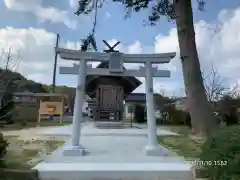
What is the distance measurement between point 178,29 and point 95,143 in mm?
4230

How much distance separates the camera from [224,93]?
22.9 meters

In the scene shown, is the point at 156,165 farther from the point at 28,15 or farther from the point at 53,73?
the point at 53,73

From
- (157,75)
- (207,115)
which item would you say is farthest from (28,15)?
(207,115)

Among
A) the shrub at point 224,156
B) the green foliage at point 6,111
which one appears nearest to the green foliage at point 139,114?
the green foliage at point 6,111

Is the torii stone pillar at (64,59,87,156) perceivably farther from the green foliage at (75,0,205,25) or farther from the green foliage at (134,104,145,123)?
the green foliage at (134,104,145,123)

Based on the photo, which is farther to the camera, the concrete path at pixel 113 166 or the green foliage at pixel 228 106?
the green foliage at pixel 228 106

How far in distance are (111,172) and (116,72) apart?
3.23m

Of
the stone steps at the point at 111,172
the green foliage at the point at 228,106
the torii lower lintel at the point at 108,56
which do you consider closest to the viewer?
the stone steps at the point at 111,172

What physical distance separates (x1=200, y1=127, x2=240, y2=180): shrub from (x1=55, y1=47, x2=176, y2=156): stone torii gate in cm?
259

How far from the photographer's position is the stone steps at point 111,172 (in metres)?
5.21

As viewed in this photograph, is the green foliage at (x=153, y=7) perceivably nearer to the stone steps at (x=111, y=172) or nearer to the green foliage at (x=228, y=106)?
the stone steps at (x=111, y=172)

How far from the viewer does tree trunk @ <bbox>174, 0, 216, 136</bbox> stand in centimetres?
739

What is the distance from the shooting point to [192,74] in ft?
24.9

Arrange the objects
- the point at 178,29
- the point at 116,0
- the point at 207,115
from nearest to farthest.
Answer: the point at 207,115 → the point at 178,29 → the point at 116,0
